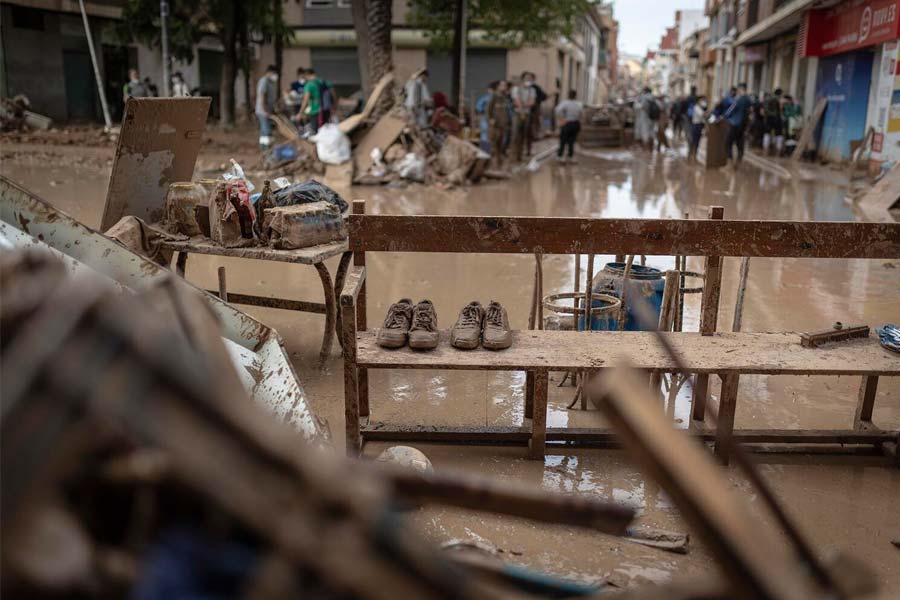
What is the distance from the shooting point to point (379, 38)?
16266 millimetres

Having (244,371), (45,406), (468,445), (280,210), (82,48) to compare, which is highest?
(82,48)

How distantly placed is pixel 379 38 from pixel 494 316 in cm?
1320

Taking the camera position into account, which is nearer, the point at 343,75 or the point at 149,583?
the point at 149,583

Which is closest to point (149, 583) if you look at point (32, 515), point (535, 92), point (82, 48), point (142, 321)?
point (32, 515)

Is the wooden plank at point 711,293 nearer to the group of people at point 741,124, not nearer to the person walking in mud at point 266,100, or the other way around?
the person walking in mud at point 266,100

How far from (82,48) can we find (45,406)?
103ft

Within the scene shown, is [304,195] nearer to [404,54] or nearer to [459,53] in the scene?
[459,53]

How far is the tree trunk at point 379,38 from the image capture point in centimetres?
1611

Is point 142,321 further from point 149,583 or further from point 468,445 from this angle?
point 468,445

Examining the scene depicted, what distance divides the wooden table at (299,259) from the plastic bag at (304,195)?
0.42 metres

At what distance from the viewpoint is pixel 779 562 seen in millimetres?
1053

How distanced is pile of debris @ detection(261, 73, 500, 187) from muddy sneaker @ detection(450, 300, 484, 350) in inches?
364

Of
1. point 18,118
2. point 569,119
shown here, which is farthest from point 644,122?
point 18,118

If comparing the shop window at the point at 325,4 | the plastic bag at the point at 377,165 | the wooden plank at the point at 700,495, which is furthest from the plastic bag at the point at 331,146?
the shop window at the point at 325,4
